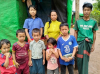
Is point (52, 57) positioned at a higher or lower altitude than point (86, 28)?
lower

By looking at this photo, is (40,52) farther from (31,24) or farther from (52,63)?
(31,24)

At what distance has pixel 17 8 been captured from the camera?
113 inches

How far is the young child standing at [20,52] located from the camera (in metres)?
2.11

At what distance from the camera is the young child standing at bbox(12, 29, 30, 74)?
6.92 ft

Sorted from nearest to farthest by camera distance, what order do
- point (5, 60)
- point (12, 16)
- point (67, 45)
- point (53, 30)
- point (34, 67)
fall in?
1. point (5, 60)
2. point (67, 45)
3. point (34, 67)
4. point (53, 30)
5. point (12, 16)

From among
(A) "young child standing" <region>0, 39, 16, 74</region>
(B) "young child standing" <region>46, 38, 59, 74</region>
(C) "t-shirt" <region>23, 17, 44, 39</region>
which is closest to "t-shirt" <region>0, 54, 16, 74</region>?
(A) "young child standing" <region>0, 39, 16, 74</region>

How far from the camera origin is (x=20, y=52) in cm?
215

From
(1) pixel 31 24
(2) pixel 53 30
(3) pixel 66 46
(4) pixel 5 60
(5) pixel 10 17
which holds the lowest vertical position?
(4) pixel 5 60

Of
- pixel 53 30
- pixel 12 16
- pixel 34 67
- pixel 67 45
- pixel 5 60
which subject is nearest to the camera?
pixel 5 60

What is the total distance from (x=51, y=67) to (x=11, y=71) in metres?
0.78

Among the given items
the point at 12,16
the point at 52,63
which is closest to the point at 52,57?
the point at 52,63

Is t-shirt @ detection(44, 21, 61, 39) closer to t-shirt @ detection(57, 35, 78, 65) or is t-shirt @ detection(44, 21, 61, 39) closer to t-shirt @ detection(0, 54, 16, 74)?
t-shirt @ detection(57, 35, 78, 65)

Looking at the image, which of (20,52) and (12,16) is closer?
(20,52)

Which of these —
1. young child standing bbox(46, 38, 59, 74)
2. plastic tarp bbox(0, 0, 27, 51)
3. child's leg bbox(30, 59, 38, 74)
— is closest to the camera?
young child standing bbox(46, 38, 59, 74)
